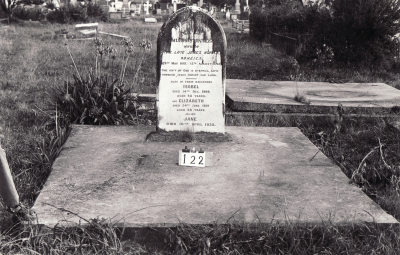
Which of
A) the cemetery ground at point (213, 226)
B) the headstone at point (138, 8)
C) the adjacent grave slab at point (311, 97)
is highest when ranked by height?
the headstone at point (138, 8)

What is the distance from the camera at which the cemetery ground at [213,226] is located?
2889 millimetres

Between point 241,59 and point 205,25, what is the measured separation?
6.47 meters

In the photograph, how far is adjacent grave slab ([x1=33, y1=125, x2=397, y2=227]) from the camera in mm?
3137

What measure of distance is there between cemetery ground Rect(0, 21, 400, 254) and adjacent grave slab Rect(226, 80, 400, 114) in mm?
178

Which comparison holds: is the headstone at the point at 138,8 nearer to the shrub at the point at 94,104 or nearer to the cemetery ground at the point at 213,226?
Result: the cemetery ground at the point at 213,226

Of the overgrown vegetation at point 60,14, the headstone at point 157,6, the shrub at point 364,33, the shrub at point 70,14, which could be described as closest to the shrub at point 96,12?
the shrub at point 70,14

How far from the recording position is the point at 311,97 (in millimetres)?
6133

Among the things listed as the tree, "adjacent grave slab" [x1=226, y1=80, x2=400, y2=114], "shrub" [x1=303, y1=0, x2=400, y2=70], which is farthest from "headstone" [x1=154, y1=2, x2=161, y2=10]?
"adjacent grave slab" [x1=226, y1=80, x2=400, y2=114]

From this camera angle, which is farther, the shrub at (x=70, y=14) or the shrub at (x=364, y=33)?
the shrub at (x=70, y=14)

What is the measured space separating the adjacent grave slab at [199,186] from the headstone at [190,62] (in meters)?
0.42

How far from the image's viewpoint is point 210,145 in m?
4.57

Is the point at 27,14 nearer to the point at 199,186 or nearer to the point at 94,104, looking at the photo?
the point at 94,104

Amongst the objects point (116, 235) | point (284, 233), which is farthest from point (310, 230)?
point (116, 235)

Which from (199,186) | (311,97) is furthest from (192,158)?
(311,97)
